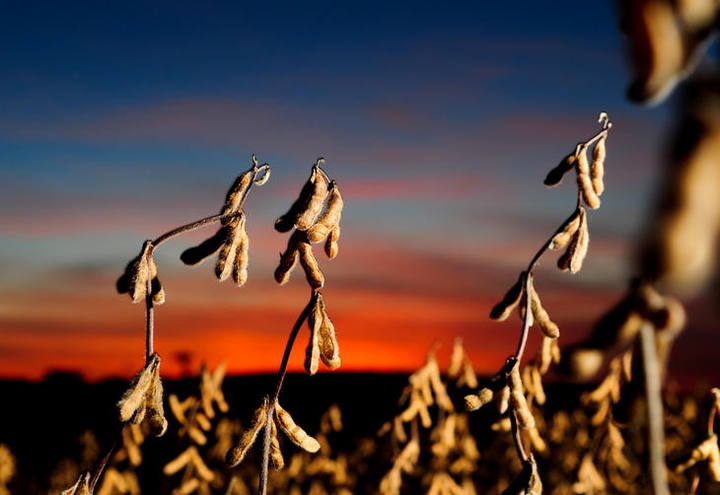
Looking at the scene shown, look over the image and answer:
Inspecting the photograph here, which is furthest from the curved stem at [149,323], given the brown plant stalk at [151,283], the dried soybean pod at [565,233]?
the dried soybean pod at [565,233]

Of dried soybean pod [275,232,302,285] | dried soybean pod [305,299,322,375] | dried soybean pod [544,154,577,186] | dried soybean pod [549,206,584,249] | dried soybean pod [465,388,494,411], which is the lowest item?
dried soybean pod [465,388,494,411]

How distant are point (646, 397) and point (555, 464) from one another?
11086 mm

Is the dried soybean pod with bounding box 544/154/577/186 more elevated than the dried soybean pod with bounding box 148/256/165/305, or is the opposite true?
the dried soybean pod with bounding box 544/154/577/186

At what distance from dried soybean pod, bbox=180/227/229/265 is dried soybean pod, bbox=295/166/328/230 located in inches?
7.5

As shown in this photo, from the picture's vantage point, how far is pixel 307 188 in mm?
1674

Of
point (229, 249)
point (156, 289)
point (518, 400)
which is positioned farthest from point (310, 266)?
point (518, 400)

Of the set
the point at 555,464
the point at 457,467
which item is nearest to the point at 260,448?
the point at 457,467

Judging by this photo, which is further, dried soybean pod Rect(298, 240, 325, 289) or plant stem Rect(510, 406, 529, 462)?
dried soybean pod Rect(298, 240, 325, 289)

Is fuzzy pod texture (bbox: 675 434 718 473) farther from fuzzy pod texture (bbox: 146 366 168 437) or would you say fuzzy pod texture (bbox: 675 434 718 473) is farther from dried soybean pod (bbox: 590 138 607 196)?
fuzzy pod texture (bbox: 146 366 168 437)

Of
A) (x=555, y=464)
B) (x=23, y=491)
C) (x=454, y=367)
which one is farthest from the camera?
(x=555, y=464)

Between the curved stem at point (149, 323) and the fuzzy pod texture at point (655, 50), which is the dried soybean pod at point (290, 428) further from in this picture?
the fuzzy pod texture at point (655, 50)

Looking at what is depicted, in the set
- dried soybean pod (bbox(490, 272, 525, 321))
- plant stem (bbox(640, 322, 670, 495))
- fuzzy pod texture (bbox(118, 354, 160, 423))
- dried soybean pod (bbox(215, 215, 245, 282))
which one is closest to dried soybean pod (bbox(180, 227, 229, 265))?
dried soybean pod (bbox(215, 215, 245, 282))

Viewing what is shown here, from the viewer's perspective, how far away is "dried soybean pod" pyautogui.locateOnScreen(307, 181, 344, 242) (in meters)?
1.66

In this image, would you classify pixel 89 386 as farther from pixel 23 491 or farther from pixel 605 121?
pixel 605 121
